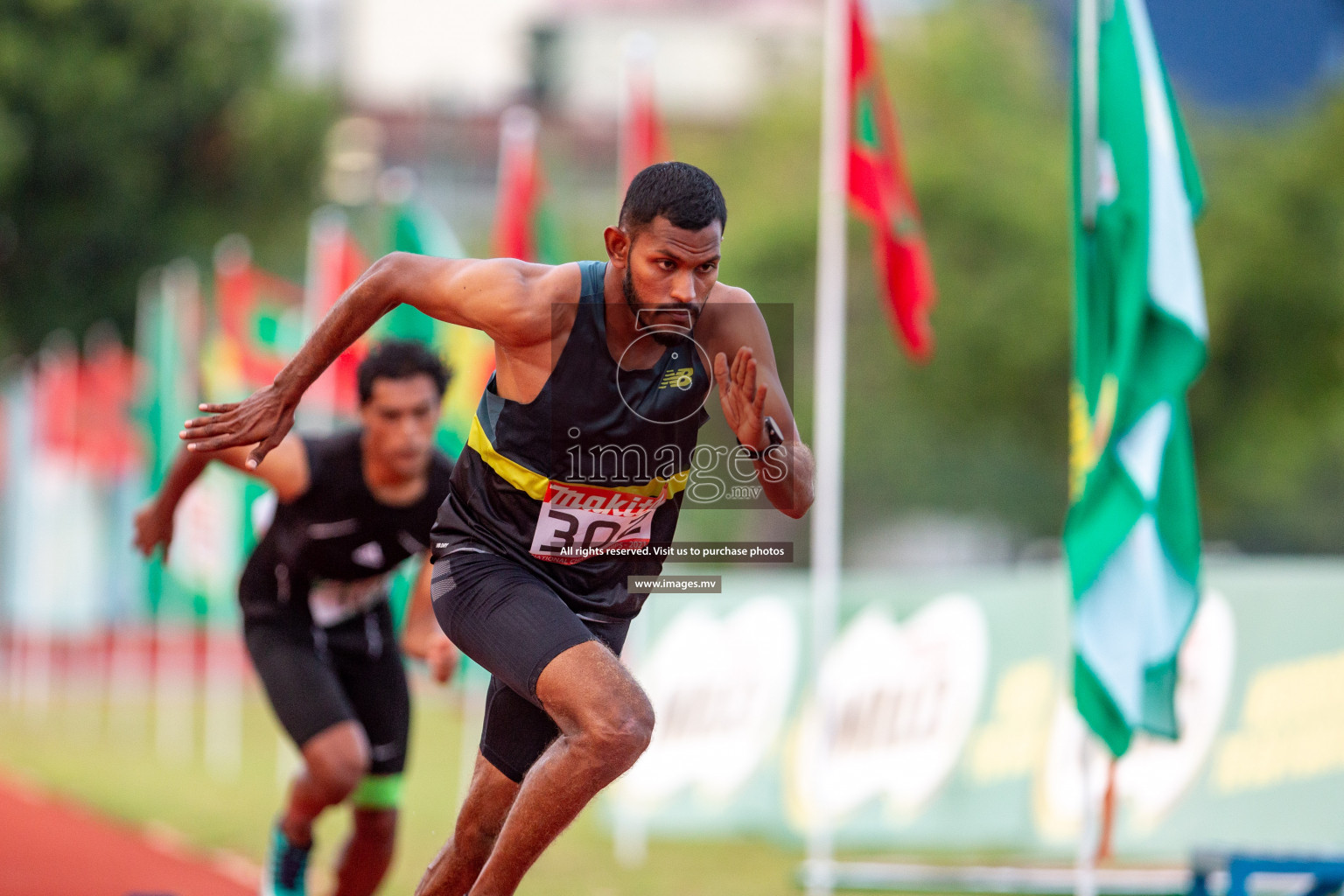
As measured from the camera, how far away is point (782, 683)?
11.2 metres

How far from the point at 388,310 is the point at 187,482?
7.75ft

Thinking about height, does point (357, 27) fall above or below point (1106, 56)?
above

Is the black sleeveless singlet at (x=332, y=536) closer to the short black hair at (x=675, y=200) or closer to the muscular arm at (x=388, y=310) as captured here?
the muscular arm at (x=388, y=310)

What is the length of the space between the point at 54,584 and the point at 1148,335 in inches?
785

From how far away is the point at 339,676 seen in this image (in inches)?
273

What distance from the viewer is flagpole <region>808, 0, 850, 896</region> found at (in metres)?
8.60

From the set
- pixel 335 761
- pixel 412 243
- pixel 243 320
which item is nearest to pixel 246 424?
pixel 335 761

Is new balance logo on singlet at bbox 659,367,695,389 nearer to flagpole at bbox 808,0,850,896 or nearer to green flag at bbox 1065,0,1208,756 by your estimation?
green flag at bbox 1065,0,1208,756

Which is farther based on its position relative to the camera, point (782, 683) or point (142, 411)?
point (142, 411)

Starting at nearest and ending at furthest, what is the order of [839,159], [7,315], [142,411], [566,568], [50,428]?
[566,568], [839,159], [142,411], [50,428], [7,315]

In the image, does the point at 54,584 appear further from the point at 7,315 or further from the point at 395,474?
the point at 395,474

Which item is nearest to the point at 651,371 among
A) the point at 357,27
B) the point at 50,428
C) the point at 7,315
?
the point at 50,428

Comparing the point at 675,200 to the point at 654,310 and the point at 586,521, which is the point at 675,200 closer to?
the point at 654,310

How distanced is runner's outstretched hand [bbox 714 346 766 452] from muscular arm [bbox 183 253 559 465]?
0.52m
